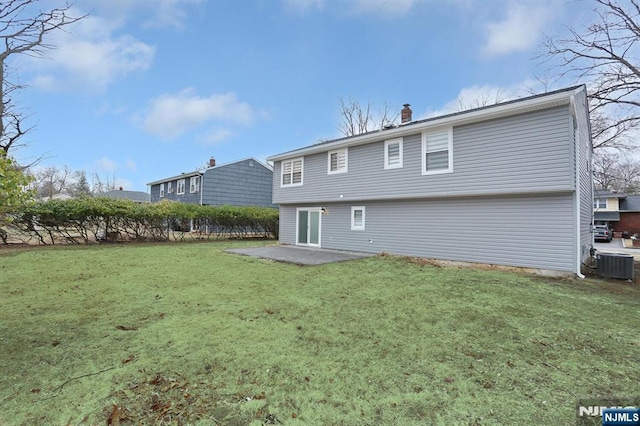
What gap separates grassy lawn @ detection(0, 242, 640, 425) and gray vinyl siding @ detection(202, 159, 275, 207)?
56.9ft

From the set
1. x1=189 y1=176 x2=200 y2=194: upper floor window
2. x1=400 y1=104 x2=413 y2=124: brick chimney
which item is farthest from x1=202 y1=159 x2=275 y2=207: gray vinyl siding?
x1=400 y1=104 x2=413 y2=124: brick chimney

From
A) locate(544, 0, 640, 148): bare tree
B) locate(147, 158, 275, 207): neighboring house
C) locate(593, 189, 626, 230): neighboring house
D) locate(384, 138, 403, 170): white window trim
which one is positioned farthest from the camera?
locate(593, 189, 626, 230): neighboring house

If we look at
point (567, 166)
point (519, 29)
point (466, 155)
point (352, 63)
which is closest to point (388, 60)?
point (352, 63)

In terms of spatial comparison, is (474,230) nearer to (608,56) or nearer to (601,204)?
(608,56)

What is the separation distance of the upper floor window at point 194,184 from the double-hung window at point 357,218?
1598cm

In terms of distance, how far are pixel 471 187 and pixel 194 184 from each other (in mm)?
21648

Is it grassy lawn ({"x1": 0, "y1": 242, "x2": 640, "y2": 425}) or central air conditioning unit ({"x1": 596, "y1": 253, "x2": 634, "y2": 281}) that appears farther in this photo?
central air conditioning unit ({"x1": 596, "y1": 253, "x2": 634, "y2": 281})

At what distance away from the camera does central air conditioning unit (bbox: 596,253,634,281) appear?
7598 millimetres

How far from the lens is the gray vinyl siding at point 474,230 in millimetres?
7652

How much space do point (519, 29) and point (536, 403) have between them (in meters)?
11.5

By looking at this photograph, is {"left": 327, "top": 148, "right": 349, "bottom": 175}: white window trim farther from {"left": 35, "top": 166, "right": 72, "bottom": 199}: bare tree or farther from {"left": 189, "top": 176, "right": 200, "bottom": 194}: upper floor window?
{"left": 35, "top": 166, "right": 72, "bottom": 199}: bare tree

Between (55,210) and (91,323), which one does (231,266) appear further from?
(55,210)

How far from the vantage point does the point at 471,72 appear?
15289 millimetres

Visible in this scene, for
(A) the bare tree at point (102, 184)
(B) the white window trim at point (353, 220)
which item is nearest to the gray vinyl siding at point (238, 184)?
(B) the white window trim at point (353, 220)
